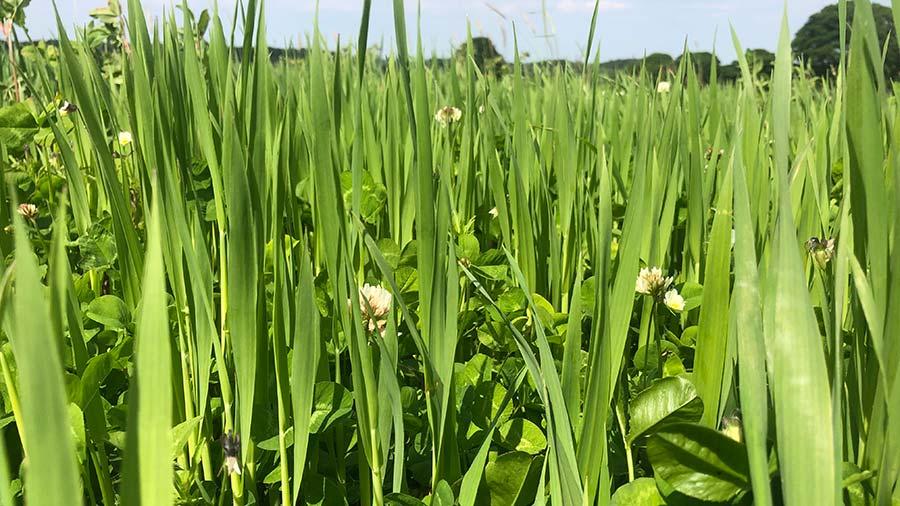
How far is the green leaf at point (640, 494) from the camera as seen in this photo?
53cm

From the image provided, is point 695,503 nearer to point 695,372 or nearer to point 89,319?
point 695,372

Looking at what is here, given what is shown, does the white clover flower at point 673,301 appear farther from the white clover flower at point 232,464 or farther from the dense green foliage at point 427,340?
the white clover flower at point 232,464

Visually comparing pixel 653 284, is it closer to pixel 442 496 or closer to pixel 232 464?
pixel 442 496

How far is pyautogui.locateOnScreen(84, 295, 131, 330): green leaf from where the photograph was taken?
820 mm

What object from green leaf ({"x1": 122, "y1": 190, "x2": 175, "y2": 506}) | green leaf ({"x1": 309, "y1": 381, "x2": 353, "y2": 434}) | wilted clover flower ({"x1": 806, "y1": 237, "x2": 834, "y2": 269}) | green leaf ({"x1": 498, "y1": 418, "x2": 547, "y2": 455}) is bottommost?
green leaf ({"x1": 498, "y1": 418, "x2": 547, "y2": 455})


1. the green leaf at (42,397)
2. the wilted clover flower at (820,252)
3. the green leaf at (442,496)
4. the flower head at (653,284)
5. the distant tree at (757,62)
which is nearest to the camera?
the green leaf at (42,397)

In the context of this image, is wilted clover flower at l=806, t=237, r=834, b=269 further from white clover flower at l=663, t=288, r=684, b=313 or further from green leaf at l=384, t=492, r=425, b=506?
green leaf at l=384, t=492, r=425, b=506

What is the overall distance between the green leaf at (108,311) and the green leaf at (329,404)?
301mm

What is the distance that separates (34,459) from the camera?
0.22m

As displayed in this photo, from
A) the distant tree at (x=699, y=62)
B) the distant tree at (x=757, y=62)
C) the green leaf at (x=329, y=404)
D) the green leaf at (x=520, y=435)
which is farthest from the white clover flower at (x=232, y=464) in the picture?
the distant tree at (x=699, y=62)

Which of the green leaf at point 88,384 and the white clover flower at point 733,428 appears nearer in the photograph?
the white clover flower at point 733,428

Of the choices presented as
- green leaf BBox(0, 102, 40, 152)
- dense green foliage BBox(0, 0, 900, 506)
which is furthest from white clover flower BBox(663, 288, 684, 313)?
green leaf BBox(0, 102, 40, 152)

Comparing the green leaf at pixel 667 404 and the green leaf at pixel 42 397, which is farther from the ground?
the green leaf at pixel 42 397

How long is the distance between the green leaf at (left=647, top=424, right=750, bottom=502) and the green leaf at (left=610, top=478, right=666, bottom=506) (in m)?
0.04
